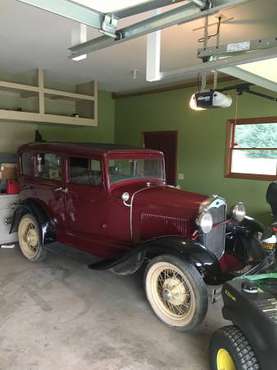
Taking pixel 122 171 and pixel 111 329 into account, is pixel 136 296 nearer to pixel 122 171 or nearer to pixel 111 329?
pixel 111 329

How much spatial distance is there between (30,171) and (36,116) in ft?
4.59

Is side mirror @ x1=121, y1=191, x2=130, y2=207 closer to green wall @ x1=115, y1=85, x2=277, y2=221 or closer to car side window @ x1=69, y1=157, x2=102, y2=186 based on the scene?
car side window @ x1=69, y1=157, x2=102, y2=186

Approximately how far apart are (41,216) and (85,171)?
0.86 metres

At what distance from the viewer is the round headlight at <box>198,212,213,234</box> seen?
8.19ft

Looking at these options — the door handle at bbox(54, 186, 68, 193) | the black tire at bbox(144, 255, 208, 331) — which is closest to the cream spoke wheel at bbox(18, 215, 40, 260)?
the door handle at bbox(54, 186, 68, 193)

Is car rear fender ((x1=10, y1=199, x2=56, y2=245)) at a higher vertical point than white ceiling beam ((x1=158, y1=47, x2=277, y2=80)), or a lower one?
lower

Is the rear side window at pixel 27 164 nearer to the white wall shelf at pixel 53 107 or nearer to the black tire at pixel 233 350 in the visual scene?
the white wall shelf at pixel 53 107

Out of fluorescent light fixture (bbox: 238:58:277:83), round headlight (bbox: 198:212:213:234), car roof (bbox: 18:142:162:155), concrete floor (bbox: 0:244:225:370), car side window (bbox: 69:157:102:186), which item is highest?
fluorescent light fixture (bbox: 238:58:277:83)

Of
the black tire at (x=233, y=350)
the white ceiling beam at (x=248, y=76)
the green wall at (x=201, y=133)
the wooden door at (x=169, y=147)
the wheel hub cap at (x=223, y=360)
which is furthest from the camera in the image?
the wooden door at (x=169, y=147)

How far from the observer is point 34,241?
154 inches

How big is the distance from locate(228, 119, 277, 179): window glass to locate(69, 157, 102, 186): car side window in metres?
2.83

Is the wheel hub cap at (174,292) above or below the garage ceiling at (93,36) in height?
below

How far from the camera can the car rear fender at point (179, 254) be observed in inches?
94.1

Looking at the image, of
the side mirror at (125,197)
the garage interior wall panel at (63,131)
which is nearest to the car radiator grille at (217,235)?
the side mirror at (125,197)
